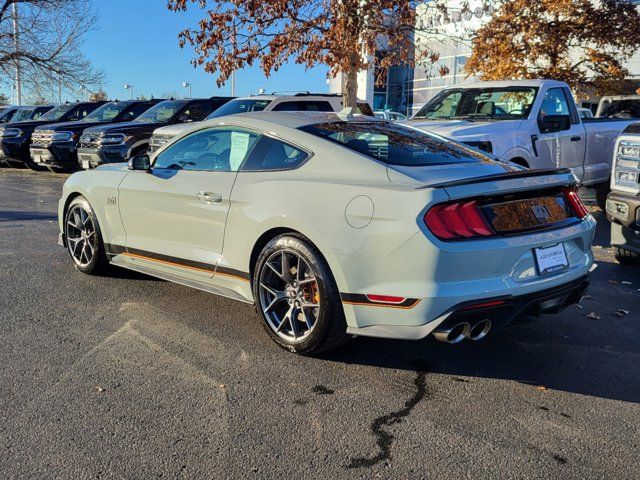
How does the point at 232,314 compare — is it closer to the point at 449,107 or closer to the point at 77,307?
the point at 77,307

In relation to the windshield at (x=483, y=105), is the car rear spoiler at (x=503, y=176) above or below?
below

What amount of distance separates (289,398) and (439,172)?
1600 mm

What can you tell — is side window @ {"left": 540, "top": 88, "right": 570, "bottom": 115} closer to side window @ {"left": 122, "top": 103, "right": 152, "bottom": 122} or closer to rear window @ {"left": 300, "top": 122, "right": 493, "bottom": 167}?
rear window @ {"left": 300, "top": 122, "right": 493, "bottom": 167}

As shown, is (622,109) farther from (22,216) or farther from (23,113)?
(23,113)

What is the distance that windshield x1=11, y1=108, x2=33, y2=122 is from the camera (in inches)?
925

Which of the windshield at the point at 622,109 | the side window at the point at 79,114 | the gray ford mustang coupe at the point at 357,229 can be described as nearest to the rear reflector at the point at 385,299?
the gray ford mustang coupe at the point at 357,229

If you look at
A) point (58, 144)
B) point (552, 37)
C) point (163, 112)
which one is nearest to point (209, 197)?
point (163, 112)

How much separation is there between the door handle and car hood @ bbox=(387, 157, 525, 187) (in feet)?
4.33

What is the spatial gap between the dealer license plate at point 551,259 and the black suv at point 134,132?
11.2 m

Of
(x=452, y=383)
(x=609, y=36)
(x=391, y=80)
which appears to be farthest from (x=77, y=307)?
(x=391, y=80)

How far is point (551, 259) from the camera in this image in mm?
3836

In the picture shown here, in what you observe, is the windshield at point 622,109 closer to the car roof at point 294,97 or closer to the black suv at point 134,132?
the car roof at point 294,97

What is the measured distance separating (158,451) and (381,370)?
1502 millimetres

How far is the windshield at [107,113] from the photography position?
679 inches
